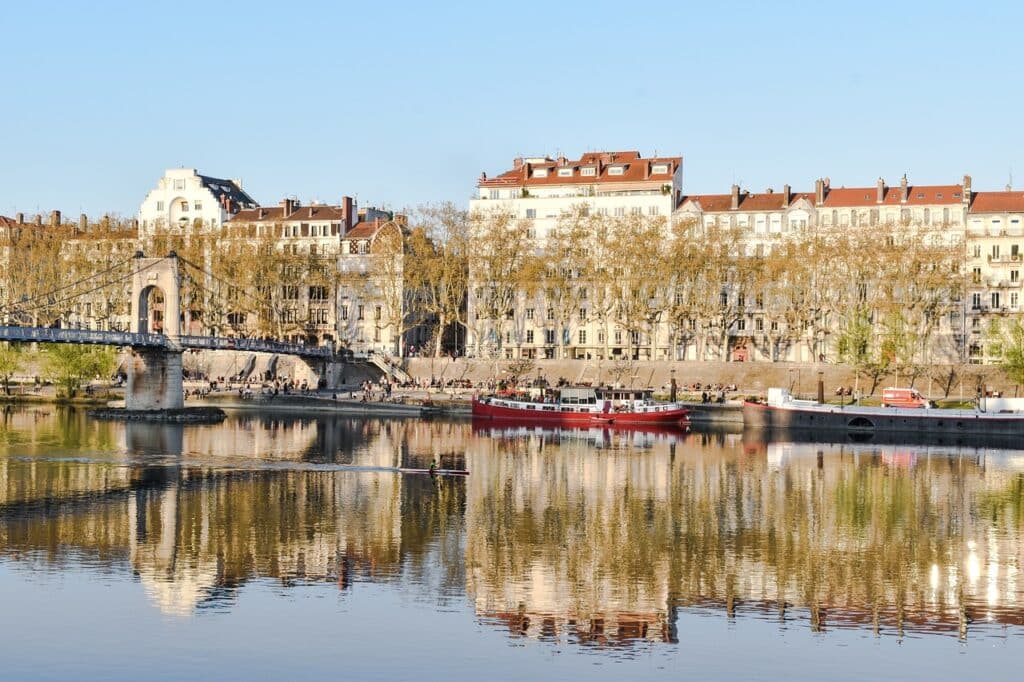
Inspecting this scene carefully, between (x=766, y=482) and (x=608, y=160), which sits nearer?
(x=766, y=482)

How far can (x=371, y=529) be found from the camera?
137ft

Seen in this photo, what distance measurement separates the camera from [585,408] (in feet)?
288

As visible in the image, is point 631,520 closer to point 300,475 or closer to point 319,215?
point 300,475

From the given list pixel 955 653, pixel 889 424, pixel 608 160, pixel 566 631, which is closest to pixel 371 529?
pixel 566 631

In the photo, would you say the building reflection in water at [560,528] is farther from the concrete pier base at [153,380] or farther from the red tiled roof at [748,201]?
the red tiled roof at [748,201]

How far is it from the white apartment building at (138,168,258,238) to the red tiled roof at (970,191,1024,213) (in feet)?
228

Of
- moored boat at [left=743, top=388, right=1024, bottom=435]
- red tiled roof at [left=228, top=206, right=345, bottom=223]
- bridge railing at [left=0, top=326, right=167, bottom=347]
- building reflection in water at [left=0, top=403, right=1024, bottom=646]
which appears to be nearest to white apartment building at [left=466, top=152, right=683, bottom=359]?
red tiled roof at [left=228, top=206, right=345, bottom=223]

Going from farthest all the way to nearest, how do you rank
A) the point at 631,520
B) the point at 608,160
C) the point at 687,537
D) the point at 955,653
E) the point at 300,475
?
the point at 608,160 < the point at 300,475 < the point at 631,520 < the point at 687,537 < the point at 955,653

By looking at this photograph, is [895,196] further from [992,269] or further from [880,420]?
[880,420]

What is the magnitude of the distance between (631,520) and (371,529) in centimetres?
849

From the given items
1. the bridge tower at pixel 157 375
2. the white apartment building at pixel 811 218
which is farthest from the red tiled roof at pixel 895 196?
the bridge tower at pixel 157 375

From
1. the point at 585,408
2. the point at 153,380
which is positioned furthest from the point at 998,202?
the point at 153,380

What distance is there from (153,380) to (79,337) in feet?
18.3

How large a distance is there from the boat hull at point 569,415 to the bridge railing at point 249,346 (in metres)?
19.1
